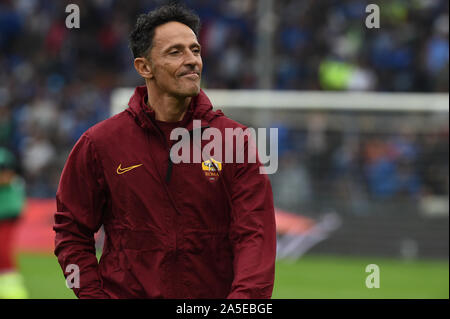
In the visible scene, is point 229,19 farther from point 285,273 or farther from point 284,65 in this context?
point 285,273

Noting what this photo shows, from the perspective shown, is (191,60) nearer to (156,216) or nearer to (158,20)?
(158,20)

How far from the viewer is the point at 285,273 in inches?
552

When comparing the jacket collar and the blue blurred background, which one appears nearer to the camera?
the jacket collar

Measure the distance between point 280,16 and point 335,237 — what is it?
6.54m

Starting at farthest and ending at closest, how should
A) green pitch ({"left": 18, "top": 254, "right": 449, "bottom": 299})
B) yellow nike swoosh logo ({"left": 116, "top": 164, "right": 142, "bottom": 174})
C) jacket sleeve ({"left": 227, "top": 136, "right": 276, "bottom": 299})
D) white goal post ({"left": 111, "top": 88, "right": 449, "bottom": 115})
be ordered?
white goal post ({"left": 111, "top": 88, "right": 449, "bottom": 115}) < green pitch ({"left": 18, "top": 254, "right": 449, "bottom": 299}) < yellow nike swoosh logo ({"left": 116, "top": 164, "right": 142, "bottom": 174}) < jacket sleeve ({"left": 227, "top": 136, "right": 276, "bottom": 299})

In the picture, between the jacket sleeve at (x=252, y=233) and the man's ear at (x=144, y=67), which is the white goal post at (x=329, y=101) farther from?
the jacket sleeve at (x=252, y=233)

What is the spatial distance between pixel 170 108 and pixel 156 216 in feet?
1.77

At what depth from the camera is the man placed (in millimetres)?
4254

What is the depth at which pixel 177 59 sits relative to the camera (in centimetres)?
441

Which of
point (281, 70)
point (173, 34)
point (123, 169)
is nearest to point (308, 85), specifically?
point (281, 70)

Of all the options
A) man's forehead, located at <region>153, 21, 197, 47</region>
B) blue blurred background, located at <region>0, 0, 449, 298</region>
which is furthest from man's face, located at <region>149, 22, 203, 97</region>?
blue blurred background, located at <region>0, 0, 449, 298</region>

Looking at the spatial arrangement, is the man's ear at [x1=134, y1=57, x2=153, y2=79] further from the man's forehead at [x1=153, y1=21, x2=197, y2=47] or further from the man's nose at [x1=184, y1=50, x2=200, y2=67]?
the man's nose at [x1=184, y1=50, x2=200, y2=67]

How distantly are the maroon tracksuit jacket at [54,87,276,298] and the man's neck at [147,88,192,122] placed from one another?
57 mm

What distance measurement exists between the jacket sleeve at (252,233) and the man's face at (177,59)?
462 mm
